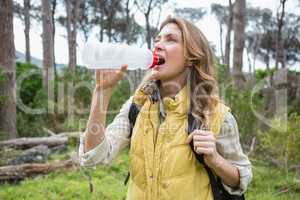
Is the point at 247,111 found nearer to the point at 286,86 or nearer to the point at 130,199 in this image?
the point at 286,86

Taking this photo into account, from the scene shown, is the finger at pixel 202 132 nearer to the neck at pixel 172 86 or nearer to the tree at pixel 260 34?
the neck at pixel 172 86

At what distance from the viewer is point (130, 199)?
5.90 feet

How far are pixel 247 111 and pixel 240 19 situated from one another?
369 cm

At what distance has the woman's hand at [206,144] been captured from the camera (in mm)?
1648

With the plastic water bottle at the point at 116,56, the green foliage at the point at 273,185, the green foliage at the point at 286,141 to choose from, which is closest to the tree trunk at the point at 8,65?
the green foliage at the point at 273,185

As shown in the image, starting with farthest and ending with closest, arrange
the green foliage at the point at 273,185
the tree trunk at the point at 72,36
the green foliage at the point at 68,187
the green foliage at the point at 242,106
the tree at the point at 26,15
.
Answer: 1. the tree at the point at 26,15
2. the tree trunk at the point at 72,36
3. the green foliage at the point at 242,106
4. the green foliage at the point at 273,185
5. the green foliage at the point at 68,187

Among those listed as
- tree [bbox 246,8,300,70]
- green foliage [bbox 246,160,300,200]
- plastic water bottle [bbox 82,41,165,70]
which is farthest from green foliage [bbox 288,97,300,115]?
tree [bbox 246,8,300,70]

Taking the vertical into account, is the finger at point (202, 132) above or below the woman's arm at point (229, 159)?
above

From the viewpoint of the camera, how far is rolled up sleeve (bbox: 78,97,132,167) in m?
1.81

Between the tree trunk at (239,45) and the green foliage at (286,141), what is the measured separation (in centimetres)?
349

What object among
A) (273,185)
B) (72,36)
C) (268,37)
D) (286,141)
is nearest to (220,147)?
(286,141)

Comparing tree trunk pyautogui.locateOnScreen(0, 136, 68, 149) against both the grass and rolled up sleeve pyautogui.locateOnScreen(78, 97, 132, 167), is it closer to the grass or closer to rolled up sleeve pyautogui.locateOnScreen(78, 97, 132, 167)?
the grass

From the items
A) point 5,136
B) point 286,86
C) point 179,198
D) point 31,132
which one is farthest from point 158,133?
point 286,86

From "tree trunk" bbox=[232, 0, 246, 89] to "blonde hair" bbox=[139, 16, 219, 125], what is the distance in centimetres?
753
